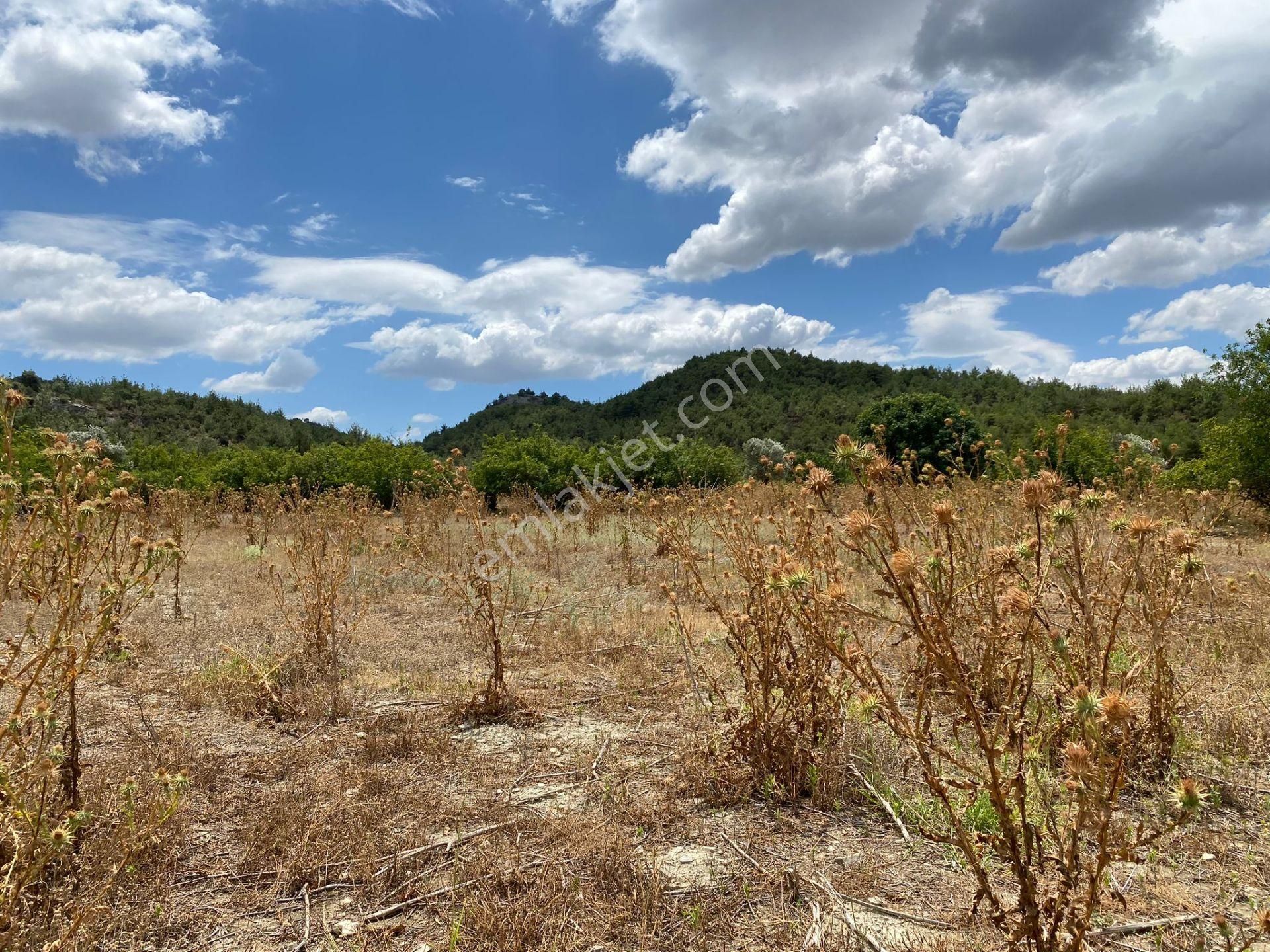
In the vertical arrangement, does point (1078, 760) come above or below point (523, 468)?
below

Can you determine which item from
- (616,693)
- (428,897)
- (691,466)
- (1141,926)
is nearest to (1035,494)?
(1141,926)

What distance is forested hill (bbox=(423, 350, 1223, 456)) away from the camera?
113 ft

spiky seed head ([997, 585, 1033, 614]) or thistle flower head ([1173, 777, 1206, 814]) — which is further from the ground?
spiky seed head ([997, 585, 1033, 614])

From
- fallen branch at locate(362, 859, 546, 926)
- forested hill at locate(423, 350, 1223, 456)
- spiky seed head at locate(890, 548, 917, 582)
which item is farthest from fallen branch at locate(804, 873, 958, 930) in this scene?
forested hill at locate(423, 350, 1223, 456)

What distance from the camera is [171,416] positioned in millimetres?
41938

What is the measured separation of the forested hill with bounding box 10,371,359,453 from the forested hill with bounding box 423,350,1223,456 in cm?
909

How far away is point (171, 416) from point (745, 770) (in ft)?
158

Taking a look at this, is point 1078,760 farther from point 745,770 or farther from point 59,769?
point 59,769

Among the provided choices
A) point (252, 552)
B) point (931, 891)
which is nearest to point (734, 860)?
point (931, 891)

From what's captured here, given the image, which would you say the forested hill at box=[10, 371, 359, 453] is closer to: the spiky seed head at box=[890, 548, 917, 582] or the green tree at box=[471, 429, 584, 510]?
the green tree at box=[471, 429, 584, 510]

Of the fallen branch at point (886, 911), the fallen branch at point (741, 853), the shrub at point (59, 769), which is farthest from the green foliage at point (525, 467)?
the fallen branch at point (886, 911)

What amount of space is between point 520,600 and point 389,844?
14.8ft

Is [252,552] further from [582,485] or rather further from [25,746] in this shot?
[25,746]

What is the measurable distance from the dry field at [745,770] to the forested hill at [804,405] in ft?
80.2
